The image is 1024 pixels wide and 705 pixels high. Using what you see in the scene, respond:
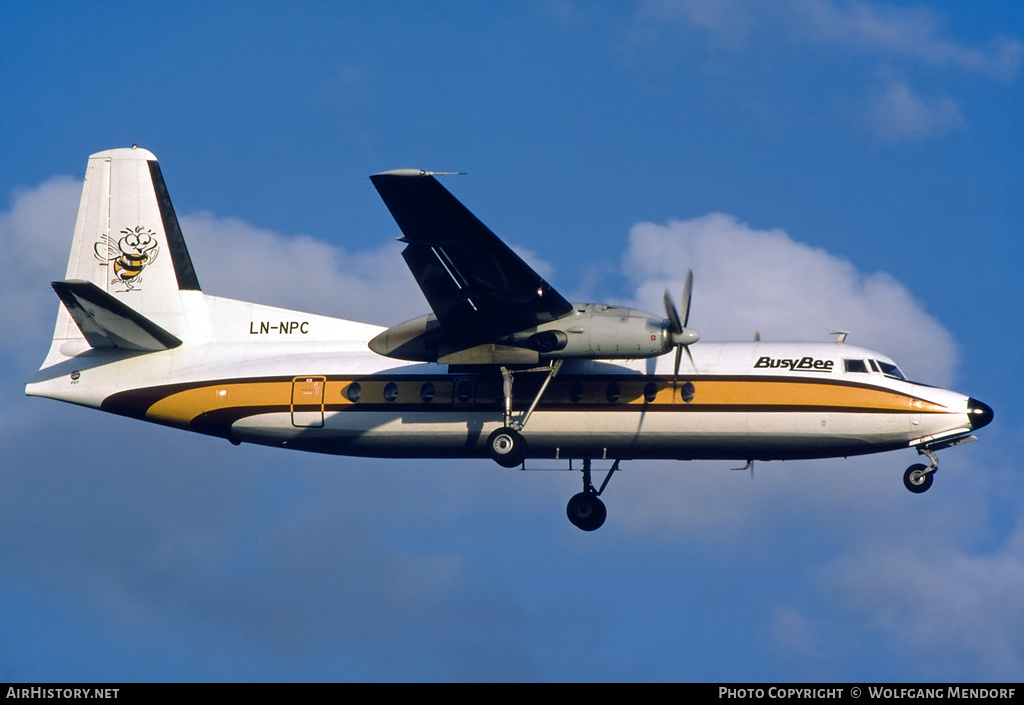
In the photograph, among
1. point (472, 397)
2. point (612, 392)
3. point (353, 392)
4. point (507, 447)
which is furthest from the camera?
point (353, 392)

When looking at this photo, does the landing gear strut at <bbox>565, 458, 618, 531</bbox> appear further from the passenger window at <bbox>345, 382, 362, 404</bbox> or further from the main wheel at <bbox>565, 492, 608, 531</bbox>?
the passenger window at <bbox>345, 382, 362, 404</bbox>

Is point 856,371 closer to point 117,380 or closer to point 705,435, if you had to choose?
point 705,435

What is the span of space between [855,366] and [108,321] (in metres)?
14.9

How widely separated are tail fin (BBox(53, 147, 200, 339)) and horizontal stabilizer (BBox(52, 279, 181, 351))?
1.00 m

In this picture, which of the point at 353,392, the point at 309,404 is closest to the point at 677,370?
the point at 353,392

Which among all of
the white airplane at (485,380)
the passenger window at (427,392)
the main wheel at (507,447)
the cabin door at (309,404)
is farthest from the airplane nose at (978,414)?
the cabin door at (309,404)

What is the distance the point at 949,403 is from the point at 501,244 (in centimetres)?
917

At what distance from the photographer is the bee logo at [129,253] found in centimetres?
3058

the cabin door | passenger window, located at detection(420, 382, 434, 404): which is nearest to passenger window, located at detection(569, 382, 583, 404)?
passenger window, located at detection(420, 382, 434, 404)

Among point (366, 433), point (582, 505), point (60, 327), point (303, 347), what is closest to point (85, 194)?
point (60, 327)

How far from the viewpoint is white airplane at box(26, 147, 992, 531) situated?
25.8 meters

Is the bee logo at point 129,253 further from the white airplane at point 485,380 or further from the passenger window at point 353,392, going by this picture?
the passenger window at point 353,392

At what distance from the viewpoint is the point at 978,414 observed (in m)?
26.3

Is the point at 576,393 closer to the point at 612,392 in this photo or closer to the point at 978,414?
the point at 612,392
